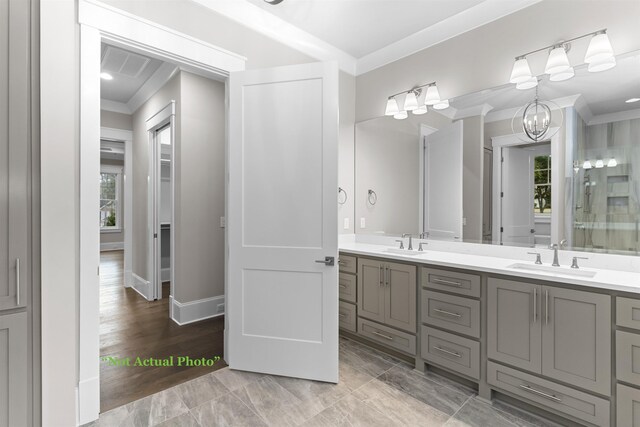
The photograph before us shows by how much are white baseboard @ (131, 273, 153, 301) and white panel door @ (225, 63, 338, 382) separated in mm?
2323

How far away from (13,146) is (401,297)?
2494 mm

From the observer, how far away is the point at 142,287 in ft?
14.4

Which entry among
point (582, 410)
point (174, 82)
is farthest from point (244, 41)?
point (582, 410)

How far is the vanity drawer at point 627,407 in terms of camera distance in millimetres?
1520

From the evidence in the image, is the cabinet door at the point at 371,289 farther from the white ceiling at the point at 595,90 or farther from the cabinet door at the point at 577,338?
the white ceiling at the point at 595,90

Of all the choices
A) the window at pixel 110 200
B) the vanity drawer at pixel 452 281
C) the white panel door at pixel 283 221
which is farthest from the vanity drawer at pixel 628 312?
the window at pixel 110 200

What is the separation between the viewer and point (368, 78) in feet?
11.4

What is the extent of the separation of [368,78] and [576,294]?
110 inches

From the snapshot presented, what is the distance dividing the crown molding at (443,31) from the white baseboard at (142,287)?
3.87 metres

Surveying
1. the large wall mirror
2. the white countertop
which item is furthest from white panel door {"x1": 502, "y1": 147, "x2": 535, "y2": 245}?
the white countertop

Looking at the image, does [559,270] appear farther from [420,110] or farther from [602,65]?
[420,110]

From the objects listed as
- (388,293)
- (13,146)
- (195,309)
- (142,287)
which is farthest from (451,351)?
(142,287)

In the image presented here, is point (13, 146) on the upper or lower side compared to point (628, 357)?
upper

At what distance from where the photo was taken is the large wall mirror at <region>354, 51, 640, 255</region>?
198 cm
